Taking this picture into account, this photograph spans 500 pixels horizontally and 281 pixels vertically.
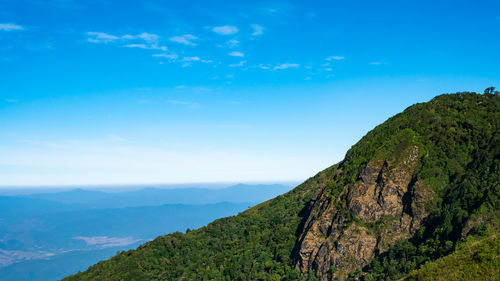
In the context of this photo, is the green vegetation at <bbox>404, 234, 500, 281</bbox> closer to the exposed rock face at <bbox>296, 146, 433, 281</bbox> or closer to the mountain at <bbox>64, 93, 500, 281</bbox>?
the mountain at <bbox>64, 93, 500, 281</bbox>

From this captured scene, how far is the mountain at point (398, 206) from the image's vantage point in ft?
191

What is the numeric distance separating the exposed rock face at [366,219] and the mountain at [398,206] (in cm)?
22

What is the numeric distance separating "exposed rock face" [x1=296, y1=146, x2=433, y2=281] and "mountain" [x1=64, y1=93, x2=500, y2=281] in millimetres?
215

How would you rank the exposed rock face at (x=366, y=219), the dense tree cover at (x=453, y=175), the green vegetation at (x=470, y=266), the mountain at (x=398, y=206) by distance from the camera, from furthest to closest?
the exposed rock face at (x=366, y=219) < the mountain at (x=398, y=206) < the dense tree cover at (x=453, y=175) < the green vegetation at (x=470, y=266)

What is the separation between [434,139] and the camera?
7644cm

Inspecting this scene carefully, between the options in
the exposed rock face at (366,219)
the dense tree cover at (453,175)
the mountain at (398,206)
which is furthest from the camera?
the exposed rock face at (366,219)

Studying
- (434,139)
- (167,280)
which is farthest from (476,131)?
(167,280)

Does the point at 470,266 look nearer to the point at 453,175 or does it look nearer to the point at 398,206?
the point at 398,206

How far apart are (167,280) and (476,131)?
4011 inches

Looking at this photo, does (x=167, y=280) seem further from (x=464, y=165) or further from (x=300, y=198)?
(x=464, y=165)

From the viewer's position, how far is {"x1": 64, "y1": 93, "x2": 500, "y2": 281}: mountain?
58.2 metres

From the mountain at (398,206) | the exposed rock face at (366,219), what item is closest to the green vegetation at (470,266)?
the mountain at (398,206)

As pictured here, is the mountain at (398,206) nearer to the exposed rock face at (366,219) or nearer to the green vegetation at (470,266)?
the exposed rock face at (366,219)

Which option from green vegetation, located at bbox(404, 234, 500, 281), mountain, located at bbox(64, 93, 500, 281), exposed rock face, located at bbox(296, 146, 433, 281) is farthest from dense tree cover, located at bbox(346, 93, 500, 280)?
green vegetation, located at bbox(404, 234, 500, 281)
